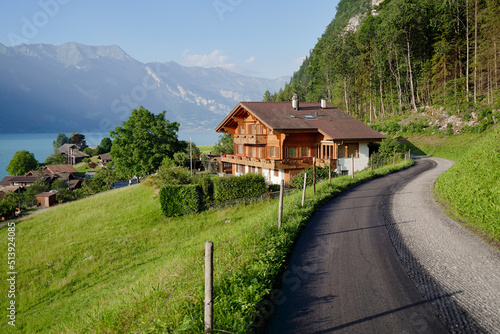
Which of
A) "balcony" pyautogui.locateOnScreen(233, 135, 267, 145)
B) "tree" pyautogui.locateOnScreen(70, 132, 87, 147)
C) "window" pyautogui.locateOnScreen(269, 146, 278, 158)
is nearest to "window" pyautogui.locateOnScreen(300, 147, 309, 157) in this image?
"window" pyautogui.locateOnScreen(269, 146, 278, 158)

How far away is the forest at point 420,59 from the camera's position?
132 feet

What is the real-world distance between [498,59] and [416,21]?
47.6 feet

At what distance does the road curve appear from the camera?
5.51 m

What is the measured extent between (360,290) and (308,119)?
1195 inches

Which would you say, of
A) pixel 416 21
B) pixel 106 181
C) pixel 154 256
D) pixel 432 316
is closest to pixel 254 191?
pixel 154 256

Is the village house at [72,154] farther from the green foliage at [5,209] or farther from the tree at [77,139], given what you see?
the green foliage at [5,209]

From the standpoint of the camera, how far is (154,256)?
1594 cm

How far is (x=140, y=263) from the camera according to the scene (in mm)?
15359

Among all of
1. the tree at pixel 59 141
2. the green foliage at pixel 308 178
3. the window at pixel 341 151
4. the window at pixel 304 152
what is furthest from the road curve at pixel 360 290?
the tree at pixel 59 141

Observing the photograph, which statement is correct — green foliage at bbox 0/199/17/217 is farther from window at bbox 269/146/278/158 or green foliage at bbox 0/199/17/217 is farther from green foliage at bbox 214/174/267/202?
window at bbox 269/146/278/158

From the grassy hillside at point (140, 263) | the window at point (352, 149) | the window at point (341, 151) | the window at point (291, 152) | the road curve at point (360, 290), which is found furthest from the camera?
the window at point (291, 152)

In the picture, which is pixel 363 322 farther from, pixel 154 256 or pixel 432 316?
pixel 154 256

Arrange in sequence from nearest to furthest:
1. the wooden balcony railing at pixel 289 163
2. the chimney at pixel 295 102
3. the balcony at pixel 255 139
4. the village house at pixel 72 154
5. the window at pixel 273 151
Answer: the wooden balcony railing at pixel 289 163 → the window at pixel 273 151 → the balcony at pixel 255 139 → the chimney at pixel 295 102 → the village house at pixel 72 154

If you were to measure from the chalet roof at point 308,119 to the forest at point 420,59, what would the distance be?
704 inches
